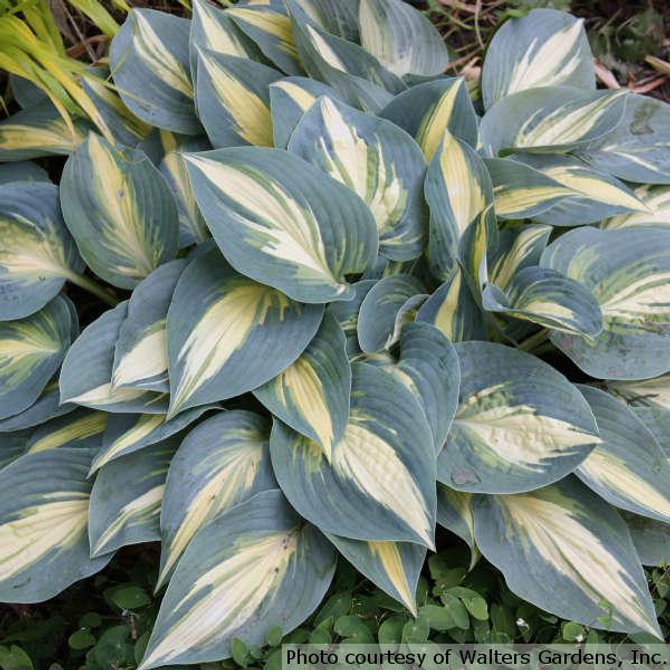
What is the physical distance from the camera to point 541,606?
3.58 feet

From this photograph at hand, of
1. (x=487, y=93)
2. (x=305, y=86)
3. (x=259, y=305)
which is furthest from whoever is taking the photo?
(x=487, y=93)

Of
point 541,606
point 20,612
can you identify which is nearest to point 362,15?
point 541,606

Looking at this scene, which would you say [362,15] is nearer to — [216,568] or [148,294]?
[148,294]

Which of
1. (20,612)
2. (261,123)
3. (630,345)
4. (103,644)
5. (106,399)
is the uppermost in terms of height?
(261,123)

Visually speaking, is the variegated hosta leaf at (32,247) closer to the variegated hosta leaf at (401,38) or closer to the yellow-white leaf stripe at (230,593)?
the yellow-white leaf stripe at (230,593)

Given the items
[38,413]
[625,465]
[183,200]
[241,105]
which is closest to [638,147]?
[625,465]

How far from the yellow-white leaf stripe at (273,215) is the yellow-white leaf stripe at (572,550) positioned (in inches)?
18.1

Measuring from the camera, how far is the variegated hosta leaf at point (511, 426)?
3.51 feet

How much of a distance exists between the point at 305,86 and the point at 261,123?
112 mm

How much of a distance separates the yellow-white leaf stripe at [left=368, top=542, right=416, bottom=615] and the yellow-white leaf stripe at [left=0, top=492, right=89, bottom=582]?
463 millimetres

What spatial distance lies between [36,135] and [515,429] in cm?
102

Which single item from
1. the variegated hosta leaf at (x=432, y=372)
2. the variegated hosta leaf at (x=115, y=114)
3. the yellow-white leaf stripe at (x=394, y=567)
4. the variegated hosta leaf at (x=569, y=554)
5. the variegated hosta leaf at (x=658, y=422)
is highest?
the variegated hosta leaf at (x=115, y=114)

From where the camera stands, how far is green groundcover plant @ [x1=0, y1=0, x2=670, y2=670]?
1075 millimetres

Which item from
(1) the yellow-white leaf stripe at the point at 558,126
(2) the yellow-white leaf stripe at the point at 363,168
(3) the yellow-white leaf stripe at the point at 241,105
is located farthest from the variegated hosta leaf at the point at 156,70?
(1) the yellow-white leaf stripe at the point at 558,126
